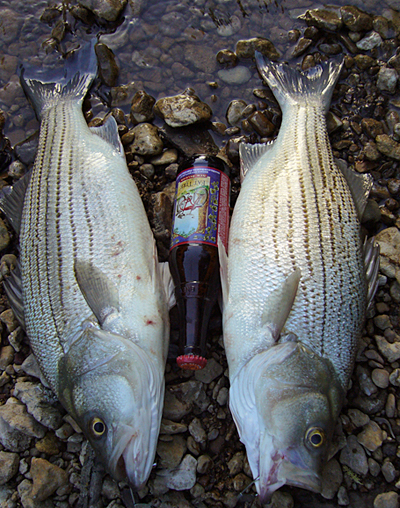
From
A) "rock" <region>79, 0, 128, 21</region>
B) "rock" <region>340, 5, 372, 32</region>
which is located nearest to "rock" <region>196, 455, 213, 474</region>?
"rock" <region>340, 5, 372, 32</region>

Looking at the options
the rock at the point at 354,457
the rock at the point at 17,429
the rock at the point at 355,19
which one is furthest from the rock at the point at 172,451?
the rock at the point at 355,19

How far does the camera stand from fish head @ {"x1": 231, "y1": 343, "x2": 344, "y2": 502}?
6.52 ft

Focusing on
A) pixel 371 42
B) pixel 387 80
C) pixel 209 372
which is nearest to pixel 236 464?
pixel 209 372

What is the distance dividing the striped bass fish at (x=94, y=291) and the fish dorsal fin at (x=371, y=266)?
4.82 feet

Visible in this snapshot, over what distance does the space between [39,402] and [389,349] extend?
8.75ft

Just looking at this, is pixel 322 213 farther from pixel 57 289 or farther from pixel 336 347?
pixel 57 289

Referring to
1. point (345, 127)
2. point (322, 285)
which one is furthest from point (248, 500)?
point (345, 127)

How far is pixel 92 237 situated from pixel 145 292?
21.0 inches

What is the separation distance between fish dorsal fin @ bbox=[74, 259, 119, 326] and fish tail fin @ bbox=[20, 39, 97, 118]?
5.72ft

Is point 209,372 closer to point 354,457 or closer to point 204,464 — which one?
point 204,464

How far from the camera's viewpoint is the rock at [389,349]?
2.75 metres

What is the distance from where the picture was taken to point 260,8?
3.66 m

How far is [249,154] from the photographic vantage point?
306 centimetres

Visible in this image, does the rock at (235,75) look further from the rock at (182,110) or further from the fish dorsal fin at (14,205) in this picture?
the fish dorsal fin at (14,205)
